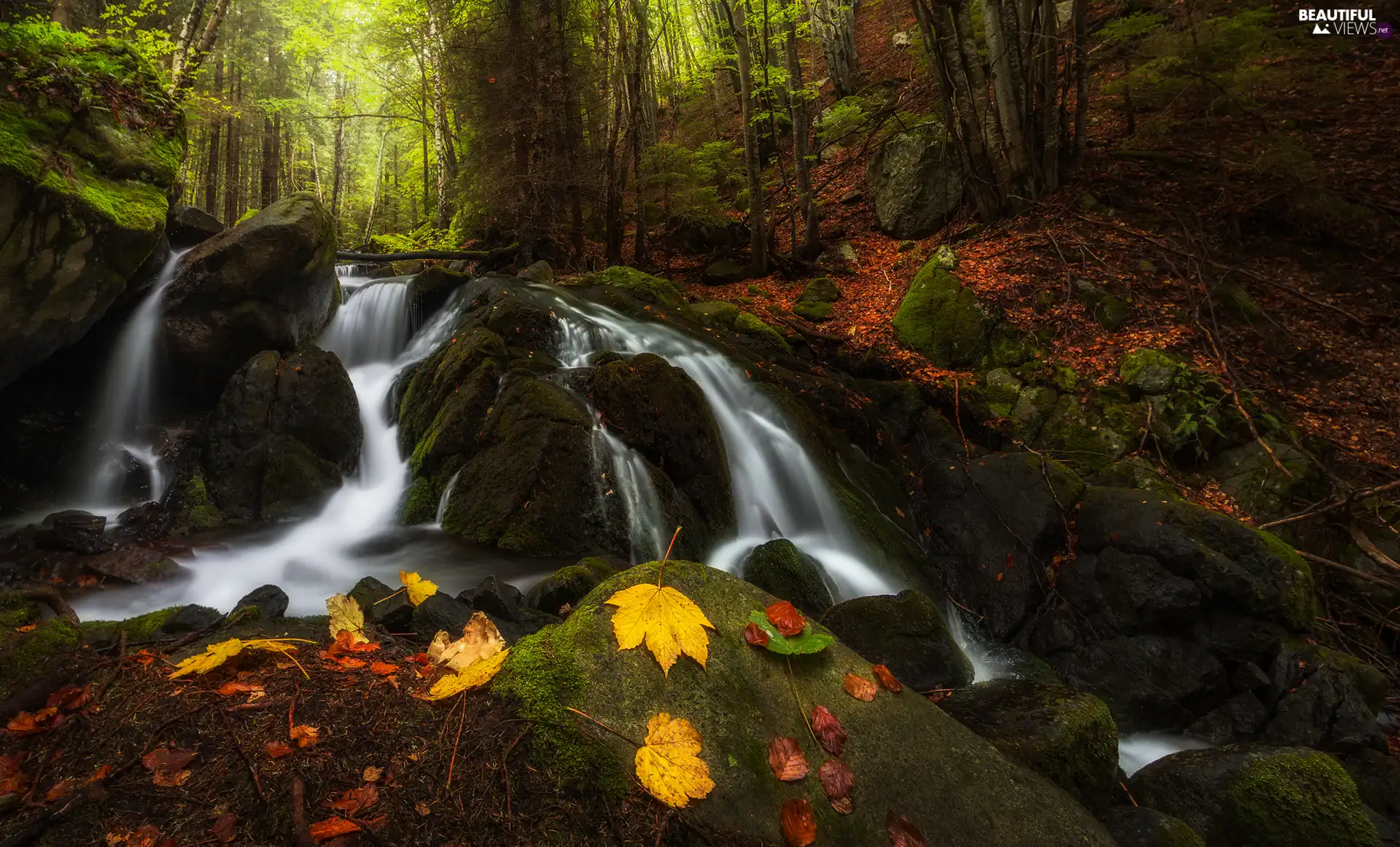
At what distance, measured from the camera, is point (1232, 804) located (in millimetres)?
3043

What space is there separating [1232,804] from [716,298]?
1084cm

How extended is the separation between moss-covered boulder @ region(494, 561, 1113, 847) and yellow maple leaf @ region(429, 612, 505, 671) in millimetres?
208

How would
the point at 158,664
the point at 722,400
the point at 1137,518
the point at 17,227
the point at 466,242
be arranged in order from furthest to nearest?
the point at 466,242
the point at 722,400
the point at 1137,518
the point at 17,227
the point at 158,664

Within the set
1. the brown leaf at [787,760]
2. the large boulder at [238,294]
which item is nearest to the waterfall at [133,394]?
the large boulder at [238,294]

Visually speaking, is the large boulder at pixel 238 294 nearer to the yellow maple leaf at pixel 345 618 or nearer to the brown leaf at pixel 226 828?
the yellow maple leaf at pixel 345 618

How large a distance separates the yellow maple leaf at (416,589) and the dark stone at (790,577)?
2.81 metres

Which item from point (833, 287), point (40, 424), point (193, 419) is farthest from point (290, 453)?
point (833, 287)

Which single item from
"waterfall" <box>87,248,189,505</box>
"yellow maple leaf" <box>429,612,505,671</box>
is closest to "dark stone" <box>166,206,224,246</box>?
"waterfall" <box>87,248,189,505</box>

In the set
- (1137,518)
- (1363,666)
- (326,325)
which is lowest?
(1363,666)

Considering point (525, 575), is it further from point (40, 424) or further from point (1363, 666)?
point (1363, 666)

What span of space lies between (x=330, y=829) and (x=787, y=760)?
1.14 meters

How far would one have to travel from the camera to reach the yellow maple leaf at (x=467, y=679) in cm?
177

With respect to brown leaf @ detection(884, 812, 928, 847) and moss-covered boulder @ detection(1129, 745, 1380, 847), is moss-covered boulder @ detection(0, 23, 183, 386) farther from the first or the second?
moss-covered boulder @ detection(1129, 745, 1380, 847)

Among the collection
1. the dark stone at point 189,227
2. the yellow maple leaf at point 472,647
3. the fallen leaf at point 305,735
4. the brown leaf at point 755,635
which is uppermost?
the dark stone at point 189,227
